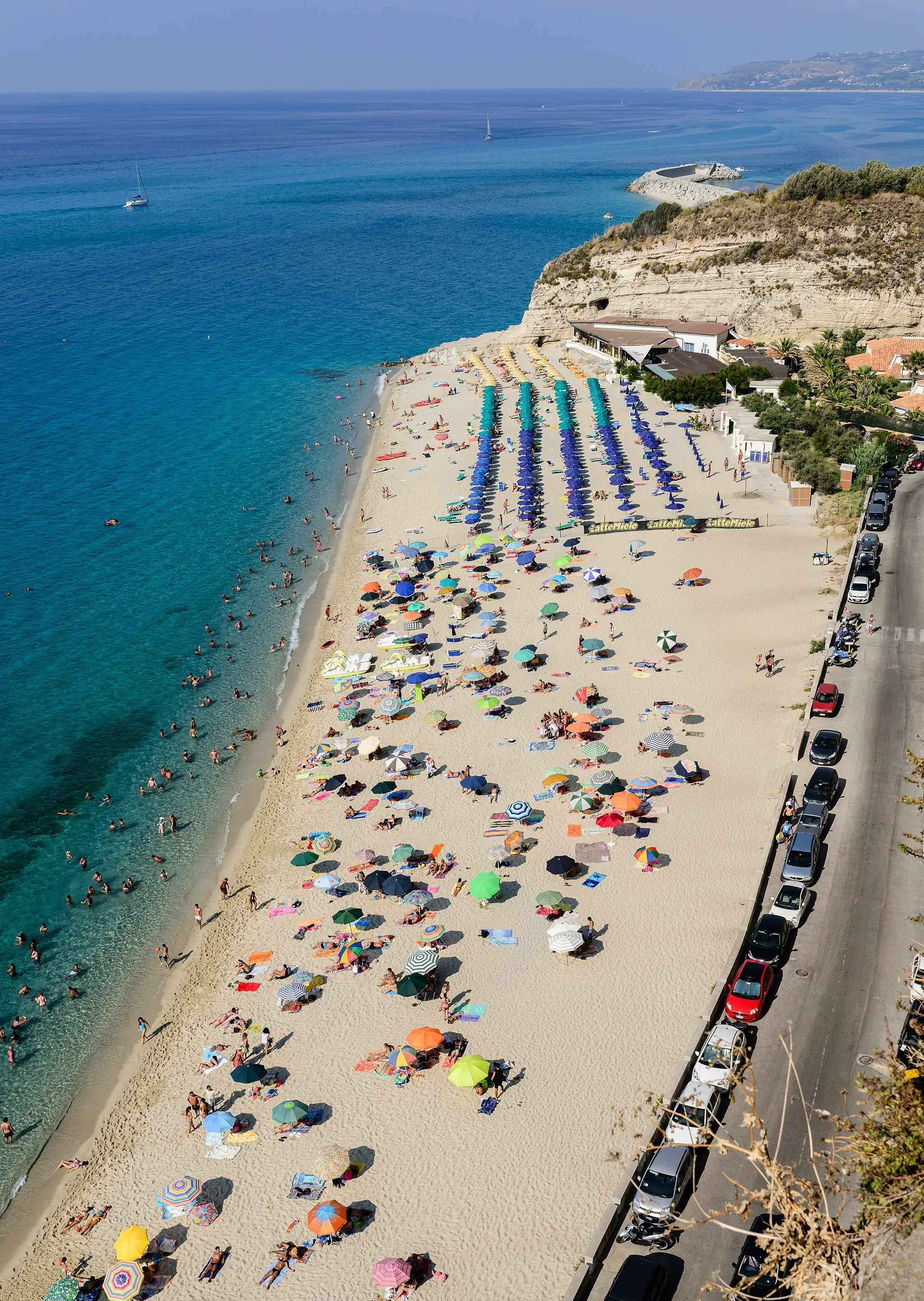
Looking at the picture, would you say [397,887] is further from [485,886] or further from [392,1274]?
[392,1274]

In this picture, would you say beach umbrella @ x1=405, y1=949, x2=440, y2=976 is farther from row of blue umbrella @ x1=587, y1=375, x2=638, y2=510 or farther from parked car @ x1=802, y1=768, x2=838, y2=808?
row of blue umbrella @ x1=587, y1=375, x2=638, y2=510

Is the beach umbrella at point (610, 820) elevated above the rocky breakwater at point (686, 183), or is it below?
below

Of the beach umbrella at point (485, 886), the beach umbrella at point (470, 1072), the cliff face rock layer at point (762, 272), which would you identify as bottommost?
the beach umbrella at point (470, 1072)

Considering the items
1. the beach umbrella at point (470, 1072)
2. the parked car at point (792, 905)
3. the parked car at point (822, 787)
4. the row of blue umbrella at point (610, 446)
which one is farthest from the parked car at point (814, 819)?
the row of blue umbrella at point (610, 446)

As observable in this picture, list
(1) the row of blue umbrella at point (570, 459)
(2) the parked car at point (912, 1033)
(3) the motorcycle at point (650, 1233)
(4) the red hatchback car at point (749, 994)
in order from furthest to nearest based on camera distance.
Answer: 1. (1) the row of blue umbrella at point (570, 459)
2. (4) the red hatchback car at point (749, 994)
3. (2) the parked car at point (912, 1033)
4. (3) the motorcycle at point (650, 1233)

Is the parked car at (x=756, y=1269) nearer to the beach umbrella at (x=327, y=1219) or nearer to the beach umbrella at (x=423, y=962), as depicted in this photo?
the beach umbrella at (x=327, y=1219)

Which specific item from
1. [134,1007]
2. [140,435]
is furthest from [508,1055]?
[140,435]

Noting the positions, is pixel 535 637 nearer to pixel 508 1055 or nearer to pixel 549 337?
pixel 508 1055
